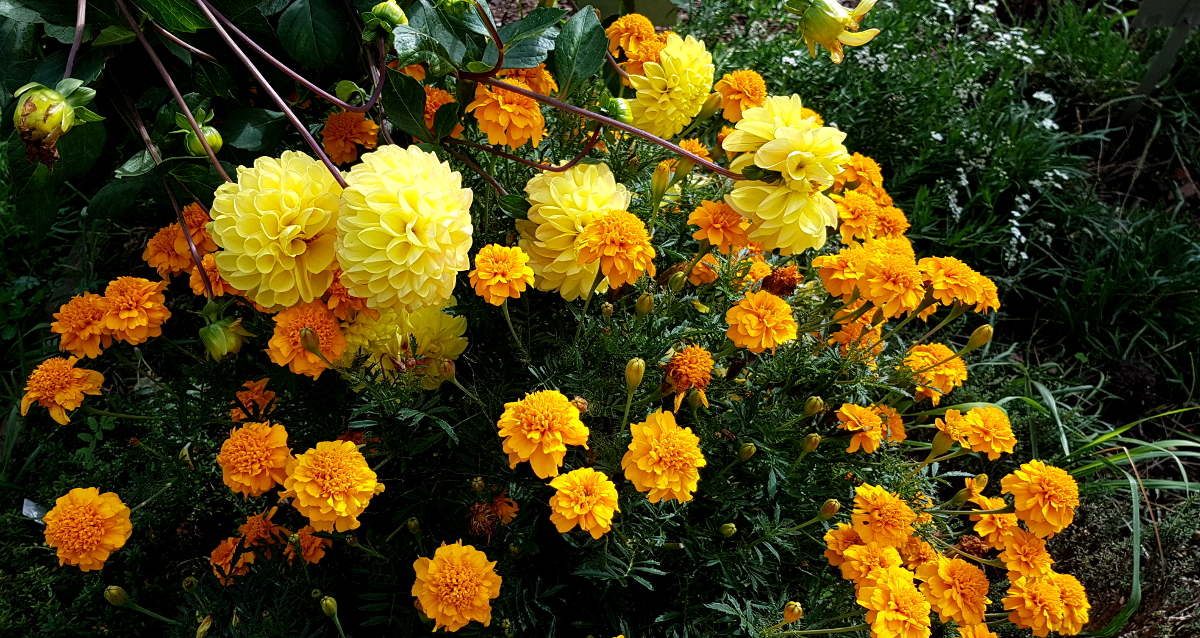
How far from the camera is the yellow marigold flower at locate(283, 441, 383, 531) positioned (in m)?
1.07

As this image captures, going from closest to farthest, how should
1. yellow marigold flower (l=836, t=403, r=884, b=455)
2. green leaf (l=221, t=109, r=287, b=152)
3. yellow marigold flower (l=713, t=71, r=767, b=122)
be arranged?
1. green leaf (l=221, t=109, r=287, b=152)
2. yellow marigold flower (l=836, t=403, r=884, b=455)
3. yellow marigold flower (l=713, t=71, r=767, b=122)

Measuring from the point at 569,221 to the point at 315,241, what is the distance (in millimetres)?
361

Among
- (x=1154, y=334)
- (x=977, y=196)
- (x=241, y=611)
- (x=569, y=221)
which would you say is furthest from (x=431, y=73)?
(x=1154, y=334)

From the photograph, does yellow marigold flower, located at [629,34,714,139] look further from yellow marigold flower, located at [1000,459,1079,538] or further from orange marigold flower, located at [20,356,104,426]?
orange marigold flower, located at [20,356,104,426]

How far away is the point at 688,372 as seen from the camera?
1.26 metres

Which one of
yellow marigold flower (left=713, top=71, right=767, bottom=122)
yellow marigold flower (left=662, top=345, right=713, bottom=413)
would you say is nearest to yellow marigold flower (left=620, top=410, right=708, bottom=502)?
yellow marigold flower (left=662, top=345, right=713, bottom=413)

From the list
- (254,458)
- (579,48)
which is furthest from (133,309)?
(579,48)

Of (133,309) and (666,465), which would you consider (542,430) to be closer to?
(666,465)

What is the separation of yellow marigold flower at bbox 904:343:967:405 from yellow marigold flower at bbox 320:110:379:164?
108cm

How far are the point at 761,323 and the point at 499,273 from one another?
437 millimetres

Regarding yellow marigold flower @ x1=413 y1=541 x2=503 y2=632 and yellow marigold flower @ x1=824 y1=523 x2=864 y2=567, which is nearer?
yellow marigold flower @ x1=413 y1=541 x2=503 y2=632

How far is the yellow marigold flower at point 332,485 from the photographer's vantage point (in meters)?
1.07

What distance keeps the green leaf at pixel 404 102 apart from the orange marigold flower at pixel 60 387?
25.9 inches

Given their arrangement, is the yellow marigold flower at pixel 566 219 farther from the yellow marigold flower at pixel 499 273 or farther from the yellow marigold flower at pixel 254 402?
the yellow marigold flower at pixel 254 402
